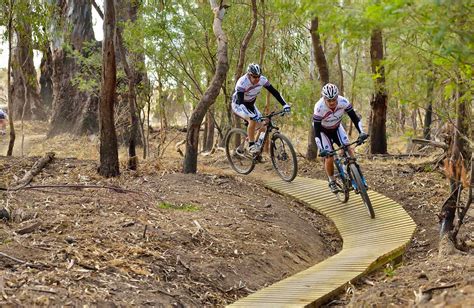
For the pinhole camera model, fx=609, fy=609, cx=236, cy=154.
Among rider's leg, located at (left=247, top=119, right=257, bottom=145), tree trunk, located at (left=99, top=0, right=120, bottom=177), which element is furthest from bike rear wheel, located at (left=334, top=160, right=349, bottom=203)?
tree trunk, located at (left=99, top=0, right=120, bottom=177)

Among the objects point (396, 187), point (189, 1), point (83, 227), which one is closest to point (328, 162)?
point (396, 187)

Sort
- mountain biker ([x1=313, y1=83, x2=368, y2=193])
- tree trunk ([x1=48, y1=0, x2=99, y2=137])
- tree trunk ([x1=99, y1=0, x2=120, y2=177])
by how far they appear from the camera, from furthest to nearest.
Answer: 1. tree trunk ([x1=48, y1=0, x2=99, y2=137])
2. tree trunk ([x1=99, y1=0, x2=120, y2=177])
3. mountain biker ([x1=313, y1=83, x2=368, y2=193])

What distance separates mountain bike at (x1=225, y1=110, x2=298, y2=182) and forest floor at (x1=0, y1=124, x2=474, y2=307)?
0.53 m

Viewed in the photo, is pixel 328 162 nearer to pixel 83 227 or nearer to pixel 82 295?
pixel 83 227

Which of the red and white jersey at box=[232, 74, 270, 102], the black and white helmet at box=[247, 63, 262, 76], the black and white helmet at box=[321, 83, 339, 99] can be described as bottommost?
the black and white helmet at box=[321, 83, 339, 99]

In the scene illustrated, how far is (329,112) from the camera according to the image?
1052cm

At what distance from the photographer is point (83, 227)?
24.7 feet

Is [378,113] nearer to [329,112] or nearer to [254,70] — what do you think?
[254,70]

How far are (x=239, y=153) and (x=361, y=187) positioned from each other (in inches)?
140

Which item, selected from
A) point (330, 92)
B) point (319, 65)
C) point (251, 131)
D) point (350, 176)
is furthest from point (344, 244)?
point (319, 65)

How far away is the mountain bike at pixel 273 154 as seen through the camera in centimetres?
1183

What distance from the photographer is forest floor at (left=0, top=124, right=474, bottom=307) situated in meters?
5.77

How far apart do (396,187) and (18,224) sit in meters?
8.07

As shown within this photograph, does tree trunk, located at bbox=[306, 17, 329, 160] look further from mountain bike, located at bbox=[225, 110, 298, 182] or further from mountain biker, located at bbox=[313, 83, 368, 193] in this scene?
mountain biker, located at bbox=[313, 83, 368, 193]
